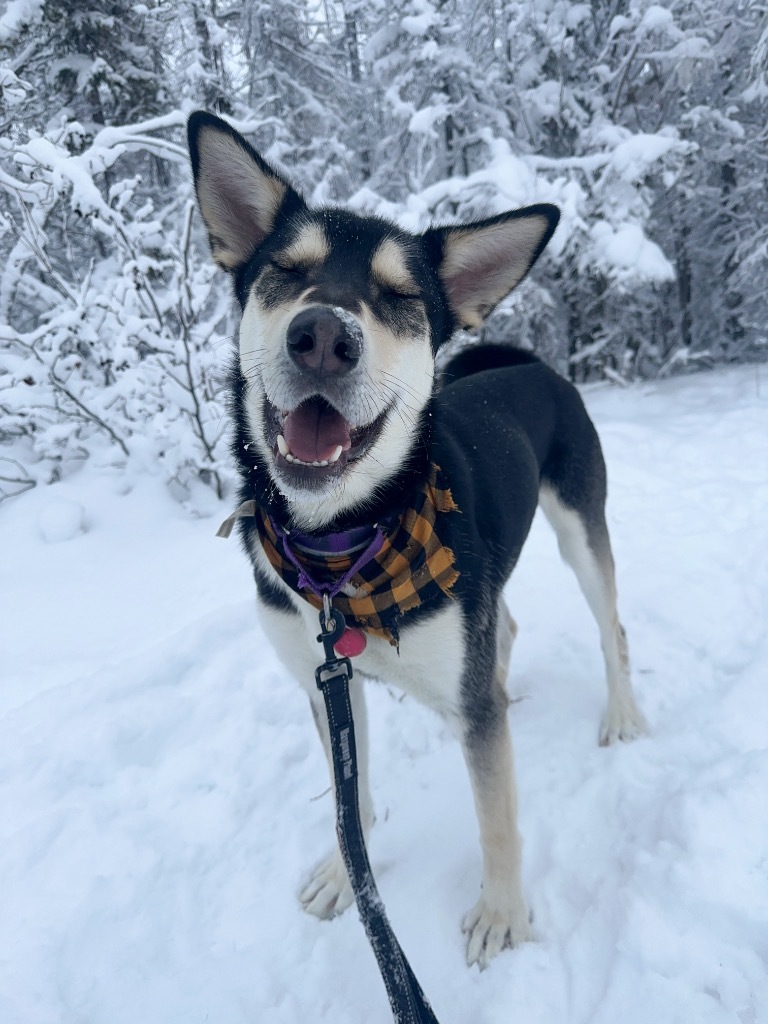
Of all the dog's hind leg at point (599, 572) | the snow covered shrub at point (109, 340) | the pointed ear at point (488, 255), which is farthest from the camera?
the snow covered shrub at point (109, 340)

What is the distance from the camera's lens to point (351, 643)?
6.07ft

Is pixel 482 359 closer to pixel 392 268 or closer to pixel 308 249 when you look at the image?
pixel 392 268

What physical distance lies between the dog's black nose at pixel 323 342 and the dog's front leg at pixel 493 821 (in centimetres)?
108

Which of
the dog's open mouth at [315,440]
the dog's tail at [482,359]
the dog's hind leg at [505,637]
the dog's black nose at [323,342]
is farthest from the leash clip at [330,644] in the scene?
the dog's tail at [482,359]

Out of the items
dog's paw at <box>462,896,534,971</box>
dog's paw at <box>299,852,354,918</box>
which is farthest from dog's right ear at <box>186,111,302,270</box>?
dog's paw at <box>462,896,534,971</box>

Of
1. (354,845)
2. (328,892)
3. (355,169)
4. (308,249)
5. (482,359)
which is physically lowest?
(328,892)

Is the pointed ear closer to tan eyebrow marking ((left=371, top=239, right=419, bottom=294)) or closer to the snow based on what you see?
tan eyebrow marking ((left=371, top=239, right=419, bottom=294))

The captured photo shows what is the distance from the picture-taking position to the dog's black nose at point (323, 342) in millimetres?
1537

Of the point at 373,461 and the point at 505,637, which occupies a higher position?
the point at 373,461

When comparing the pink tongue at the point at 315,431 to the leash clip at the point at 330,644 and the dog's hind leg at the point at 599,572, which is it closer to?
the leash clip at the point at 330,644

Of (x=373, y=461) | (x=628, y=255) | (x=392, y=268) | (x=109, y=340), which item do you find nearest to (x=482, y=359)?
(x=392, y=268)

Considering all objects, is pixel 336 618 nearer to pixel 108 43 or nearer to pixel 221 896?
pixel 221 896

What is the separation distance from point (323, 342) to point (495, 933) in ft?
6.44

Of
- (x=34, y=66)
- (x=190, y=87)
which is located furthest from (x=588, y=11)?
(x=34, y=66)
